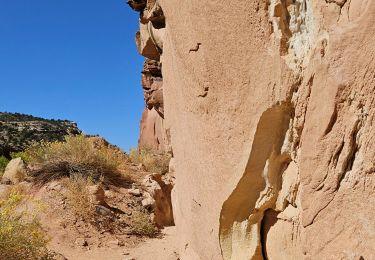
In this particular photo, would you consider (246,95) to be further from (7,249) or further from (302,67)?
(7,249)

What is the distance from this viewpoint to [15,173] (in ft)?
31.4

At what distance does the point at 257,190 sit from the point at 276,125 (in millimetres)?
522

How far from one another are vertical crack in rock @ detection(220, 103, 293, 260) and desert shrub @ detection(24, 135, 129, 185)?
19.2 feet

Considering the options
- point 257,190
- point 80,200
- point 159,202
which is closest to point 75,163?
point 80,200

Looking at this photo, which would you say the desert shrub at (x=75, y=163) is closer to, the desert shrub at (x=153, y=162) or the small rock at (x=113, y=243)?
the desert shrub at (x=153, y=162)

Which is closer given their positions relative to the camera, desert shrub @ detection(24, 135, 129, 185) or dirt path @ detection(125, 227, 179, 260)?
dirt path @ detection(125, 227, 179, 260)

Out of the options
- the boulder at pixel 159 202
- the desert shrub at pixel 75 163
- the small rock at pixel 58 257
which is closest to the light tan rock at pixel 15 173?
the desert shrub at pixel 75 163

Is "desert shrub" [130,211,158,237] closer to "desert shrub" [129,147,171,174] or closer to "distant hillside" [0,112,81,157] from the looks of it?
"desert shrub" [129,147,171,174]

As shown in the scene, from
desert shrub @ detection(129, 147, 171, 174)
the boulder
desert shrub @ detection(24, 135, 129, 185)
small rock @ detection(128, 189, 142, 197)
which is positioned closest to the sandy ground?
the boulder

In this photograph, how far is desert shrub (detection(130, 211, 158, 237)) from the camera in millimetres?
7988

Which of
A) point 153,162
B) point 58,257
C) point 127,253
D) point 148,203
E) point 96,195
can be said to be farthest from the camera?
point 153,162

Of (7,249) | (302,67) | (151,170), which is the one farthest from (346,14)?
(151,170)

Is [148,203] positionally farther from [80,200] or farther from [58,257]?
[58,257]

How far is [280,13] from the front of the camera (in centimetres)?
294
